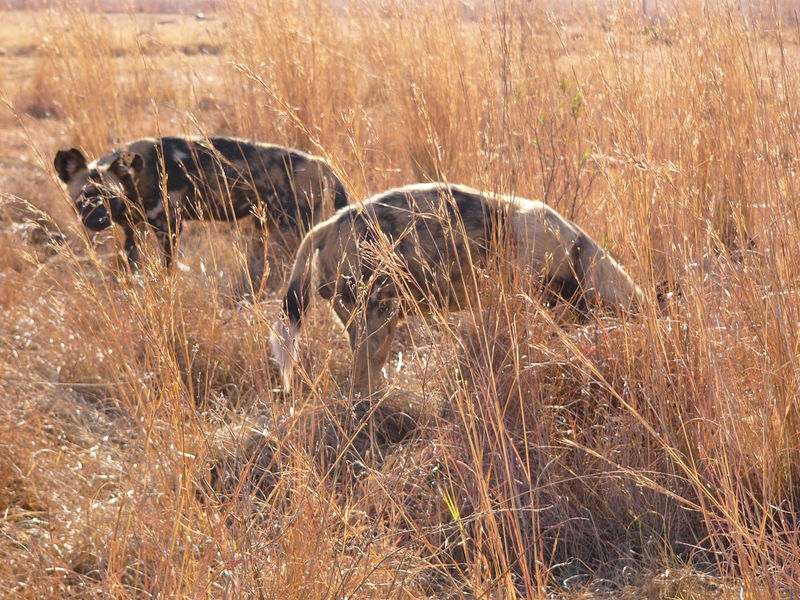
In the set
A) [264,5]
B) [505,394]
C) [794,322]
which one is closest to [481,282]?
[505,394]

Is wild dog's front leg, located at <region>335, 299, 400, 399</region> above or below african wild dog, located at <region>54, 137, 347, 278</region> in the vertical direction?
below

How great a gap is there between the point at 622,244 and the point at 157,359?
143 centimetres

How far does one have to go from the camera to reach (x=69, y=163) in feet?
13.1

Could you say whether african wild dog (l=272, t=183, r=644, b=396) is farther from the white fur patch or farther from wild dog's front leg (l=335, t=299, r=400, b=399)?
the white fur patch

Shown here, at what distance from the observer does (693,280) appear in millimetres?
2068

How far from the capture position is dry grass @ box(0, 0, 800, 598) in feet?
5.56

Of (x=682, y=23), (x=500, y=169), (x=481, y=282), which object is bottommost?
(x=481, y=282)

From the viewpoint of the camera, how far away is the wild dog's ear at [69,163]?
3941 millimetres

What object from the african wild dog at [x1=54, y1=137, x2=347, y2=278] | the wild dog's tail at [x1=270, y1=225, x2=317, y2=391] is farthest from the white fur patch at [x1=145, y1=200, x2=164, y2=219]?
the wild dog's tail at [x1=270, y1=225, x2=317, y2=391]

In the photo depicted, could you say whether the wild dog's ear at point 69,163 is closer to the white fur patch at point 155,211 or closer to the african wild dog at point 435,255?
the white fur patch at point 155,211

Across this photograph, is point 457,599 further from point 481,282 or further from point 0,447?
point 0,447

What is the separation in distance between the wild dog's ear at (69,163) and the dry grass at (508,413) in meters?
0.63

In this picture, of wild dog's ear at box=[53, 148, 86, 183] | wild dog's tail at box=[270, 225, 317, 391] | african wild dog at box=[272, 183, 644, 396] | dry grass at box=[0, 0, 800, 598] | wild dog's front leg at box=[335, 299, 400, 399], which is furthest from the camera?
wild dog's ear at box=[53, 148, 86, 183]

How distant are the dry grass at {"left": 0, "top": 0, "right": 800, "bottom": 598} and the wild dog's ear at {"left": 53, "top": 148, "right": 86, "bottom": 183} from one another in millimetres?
632
